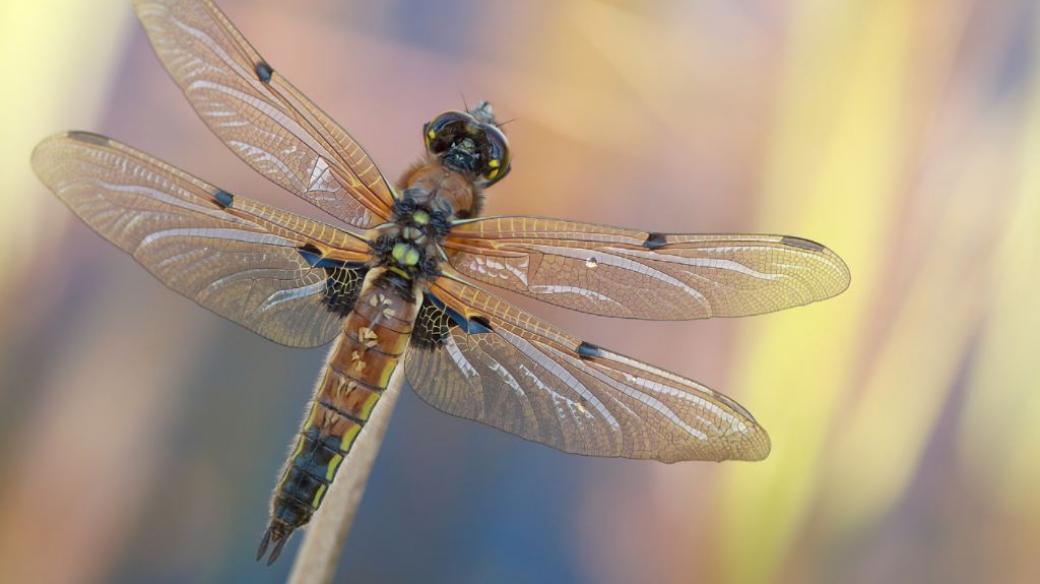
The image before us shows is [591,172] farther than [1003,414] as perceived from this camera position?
Yes

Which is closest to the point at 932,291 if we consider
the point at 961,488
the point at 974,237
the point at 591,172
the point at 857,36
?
the point at 974,237

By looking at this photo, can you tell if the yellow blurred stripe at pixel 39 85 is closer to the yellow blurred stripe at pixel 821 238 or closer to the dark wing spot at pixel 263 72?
the dark wing spot at pixel 263 72

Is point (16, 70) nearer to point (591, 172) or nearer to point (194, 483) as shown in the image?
point (194, 483)

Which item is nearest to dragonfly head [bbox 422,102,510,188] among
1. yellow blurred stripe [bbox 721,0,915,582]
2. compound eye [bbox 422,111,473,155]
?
compound eye [bbox 422,111,473,155]

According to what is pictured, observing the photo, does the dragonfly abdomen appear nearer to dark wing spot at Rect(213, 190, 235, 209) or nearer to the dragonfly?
the dragonfly

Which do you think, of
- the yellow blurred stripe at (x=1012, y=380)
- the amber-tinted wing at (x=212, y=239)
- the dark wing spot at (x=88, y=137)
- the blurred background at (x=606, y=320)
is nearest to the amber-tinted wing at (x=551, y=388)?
the amber-tinted wing at (x=212, y=239)

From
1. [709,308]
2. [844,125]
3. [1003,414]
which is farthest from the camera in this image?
[844,125]
